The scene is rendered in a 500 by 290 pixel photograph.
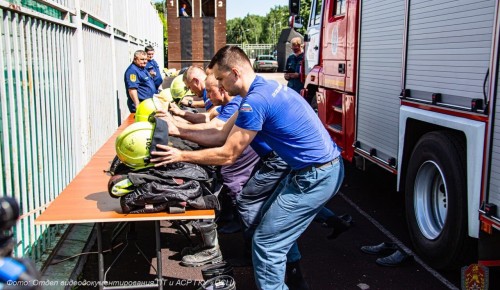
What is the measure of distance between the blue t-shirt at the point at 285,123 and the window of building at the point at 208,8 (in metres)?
24.3

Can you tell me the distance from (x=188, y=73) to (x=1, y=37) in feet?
9.54

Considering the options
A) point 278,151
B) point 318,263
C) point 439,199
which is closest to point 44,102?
point 278,151

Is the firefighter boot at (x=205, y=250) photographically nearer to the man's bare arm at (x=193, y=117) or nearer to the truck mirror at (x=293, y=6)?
the man's bare arm at (x=193, y=117)

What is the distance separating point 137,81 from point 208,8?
2001 cm

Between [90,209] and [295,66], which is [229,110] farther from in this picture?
[295,66]

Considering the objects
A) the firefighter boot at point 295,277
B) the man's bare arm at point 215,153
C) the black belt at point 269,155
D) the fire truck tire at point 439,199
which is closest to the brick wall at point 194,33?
the fire truck tire at point 439,199

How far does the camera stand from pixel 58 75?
498 cm

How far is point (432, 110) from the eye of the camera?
4.45m

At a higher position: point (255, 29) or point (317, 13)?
point (255, 29)

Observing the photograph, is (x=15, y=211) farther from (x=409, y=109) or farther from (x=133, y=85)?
(x=133, y=85)

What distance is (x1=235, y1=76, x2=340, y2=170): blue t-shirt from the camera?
11.0 ft

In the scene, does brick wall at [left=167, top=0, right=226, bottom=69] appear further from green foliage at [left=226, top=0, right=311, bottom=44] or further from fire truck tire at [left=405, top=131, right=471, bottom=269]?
green foliage at [left=226, top=0, right=311, bottom=44]

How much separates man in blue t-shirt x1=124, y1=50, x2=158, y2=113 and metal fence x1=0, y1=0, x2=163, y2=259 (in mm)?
1046

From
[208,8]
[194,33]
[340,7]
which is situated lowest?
[340,7]
